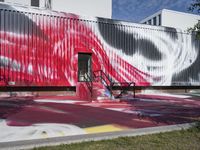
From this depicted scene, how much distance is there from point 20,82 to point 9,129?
27.7ft

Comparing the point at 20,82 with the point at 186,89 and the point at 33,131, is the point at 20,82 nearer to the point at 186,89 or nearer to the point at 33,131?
the point at 33,131

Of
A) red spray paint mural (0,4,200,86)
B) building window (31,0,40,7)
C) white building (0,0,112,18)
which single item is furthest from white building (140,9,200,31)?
building window (31,0,40,7)

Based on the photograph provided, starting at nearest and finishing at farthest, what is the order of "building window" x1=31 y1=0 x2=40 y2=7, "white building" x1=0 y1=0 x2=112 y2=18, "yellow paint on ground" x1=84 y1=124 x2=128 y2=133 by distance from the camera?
1. "yellow paint on ground" x1=84 y1=124 x2=128 y2=133
2. "white building" x1=0 y1=0 x2=112 y2=18
3. "building window" x1=31 y1=0 x2=40 y2=7

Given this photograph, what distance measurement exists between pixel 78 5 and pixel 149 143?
23.0 metres

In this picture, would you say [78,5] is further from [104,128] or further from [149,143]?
[149,143]

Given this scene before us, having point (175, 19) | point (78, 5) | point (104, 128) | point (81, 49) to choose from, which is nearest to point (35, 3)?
point (78, 5)

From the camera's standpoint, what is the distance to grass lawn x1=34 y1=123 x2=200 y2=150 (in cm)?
489

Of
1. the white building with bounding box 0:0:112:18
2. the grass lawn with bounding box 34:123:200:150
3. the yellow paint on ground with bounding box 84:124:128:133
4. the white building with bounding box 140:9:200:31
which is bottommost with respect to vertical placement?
the grass lawn with bounding box 34:123:200:150

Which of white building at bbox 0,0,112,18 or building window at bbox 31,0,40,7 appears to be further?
building window at bbox 31,0,40,7

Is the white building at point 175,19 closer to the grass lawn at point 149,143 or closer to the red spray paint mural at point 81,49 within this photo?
the red spray paint mural at point 81,49

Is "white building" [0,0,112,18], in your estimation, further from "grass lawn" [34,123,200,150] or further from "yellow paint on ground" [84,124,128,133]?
"grass lawn" [34,123,200,150]

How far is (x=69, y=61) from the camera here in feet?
51.0

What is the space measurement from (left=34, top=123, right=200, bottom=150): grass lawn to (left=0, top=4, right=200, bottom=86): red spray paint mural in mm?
10052

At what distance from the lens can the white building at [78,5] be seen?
2520 centimetres
